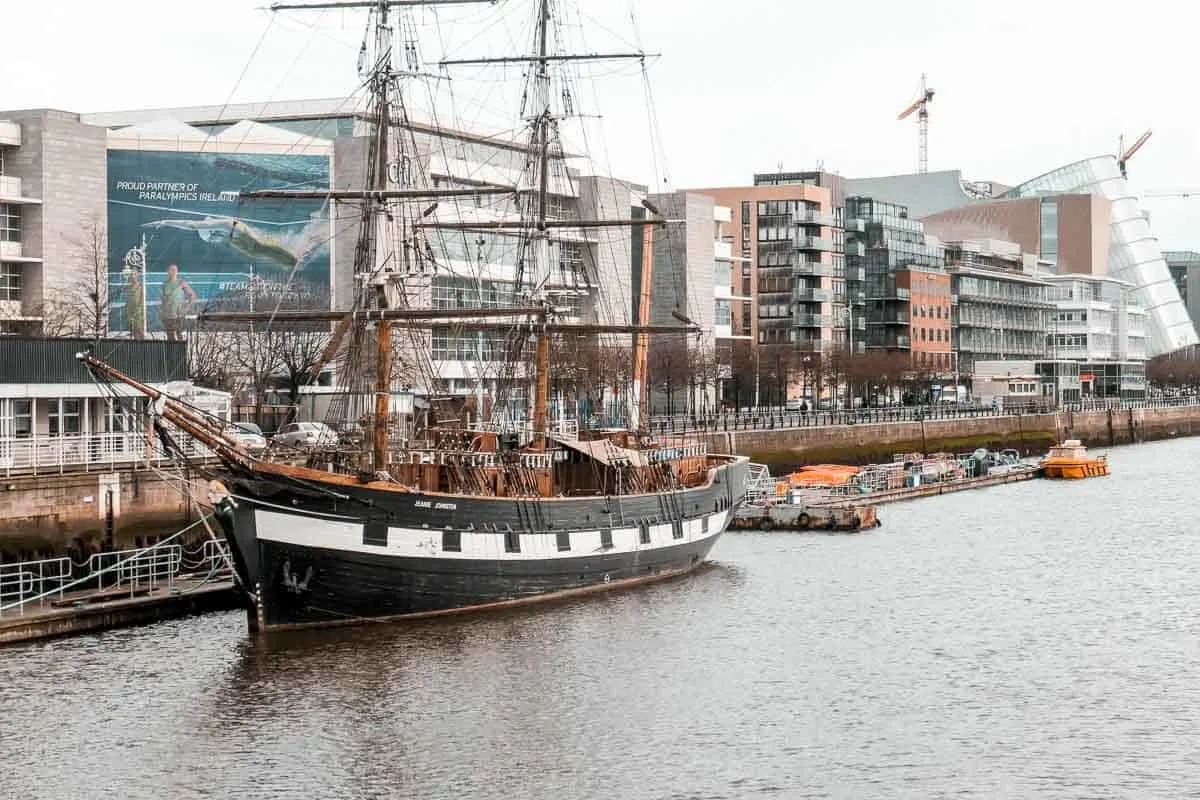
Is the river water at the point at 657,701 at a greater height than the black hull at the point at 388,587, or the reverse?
the black hull at the point at 388,587

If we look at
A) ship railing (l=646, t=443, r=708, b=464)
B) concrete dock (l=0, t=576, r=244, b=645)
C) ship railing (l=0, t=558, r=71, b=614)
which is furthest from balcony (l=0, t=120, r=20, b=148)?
concrete dock (l=0, t=576, r=244, b=645)

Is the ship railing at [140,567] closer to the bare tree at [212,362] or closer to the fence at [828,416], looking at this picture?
the bare tree at [212,362]

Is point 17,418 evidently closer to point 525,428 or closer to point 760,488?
point 525,428

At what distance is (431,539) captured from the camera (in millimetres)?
40562

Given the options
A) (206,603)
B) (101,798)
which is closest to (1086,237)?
(206,603)

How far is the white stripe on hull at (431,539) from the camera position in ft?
126

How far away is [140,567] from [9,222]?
45.3 metres

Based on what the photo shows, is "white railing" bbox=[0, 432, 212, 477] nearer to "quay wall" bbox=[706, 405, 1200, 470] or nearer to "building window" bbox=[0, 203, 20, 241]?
"quay wall" bbox=[706, 405, 1200, 470]

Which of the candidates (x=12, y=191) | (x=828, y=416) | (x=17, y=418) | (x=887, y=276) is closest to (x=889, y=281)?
(x=887, y=276)

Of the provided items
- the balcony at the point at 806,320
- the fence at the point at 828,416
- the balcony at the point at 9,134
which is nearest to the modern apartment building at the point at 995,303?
the fence at the point at 828,416

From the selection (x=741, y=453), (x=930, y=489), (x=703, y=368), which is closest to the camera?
(x=930, y=489)

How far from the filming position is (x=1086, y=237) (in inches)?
7598

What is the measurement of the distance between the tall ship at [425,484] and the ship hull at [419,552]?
0.04 meters

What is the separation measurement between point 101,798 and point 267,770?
2705 millimetres
